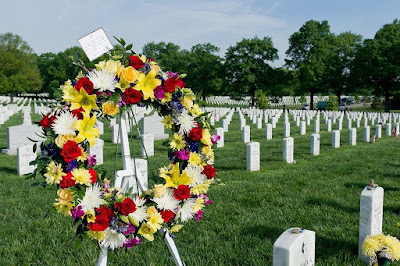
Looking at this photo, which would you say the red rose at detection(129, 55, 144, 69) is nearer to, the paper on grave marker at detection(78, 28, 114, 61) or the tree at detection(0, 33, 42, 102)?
the paper on grave marker at detection(78, 28, 114, 61)

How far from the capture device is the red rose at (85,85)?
2.81 metres

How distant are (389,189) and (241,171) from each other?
3.41 metres

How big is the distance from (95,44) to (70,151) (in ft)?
3.81

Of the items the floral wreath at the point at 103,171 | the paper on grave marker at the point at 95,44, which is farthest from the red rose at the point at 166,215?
the paper on grave marker at the point at 95,44

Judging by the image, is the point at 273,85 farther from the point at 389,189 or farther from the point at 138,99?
the point at 138,99

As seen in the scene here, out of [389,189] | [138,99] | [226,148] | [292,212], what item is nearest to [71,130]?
[138,99]

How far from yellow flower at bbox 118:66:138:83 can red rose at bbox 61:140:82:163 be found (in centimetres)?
67

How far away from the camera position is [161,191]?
296 centimetres

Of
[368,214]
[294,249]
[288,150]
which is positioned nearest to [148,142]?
[288,150]

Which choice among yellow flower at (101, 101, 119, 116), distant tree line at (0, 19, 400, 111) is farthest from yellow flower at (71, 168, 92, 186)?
distant tree line at (0, 19, 400, 111)

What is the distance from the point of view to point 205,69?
211ft

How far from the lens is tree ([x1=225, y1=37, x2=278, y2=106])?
55531 millimetres

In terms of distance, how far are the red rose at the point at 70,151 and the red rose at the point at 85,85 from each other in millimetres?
430

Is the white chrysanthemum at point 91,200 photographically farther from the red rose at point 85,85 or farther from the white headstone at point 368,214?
the white headstone at point 368,214
